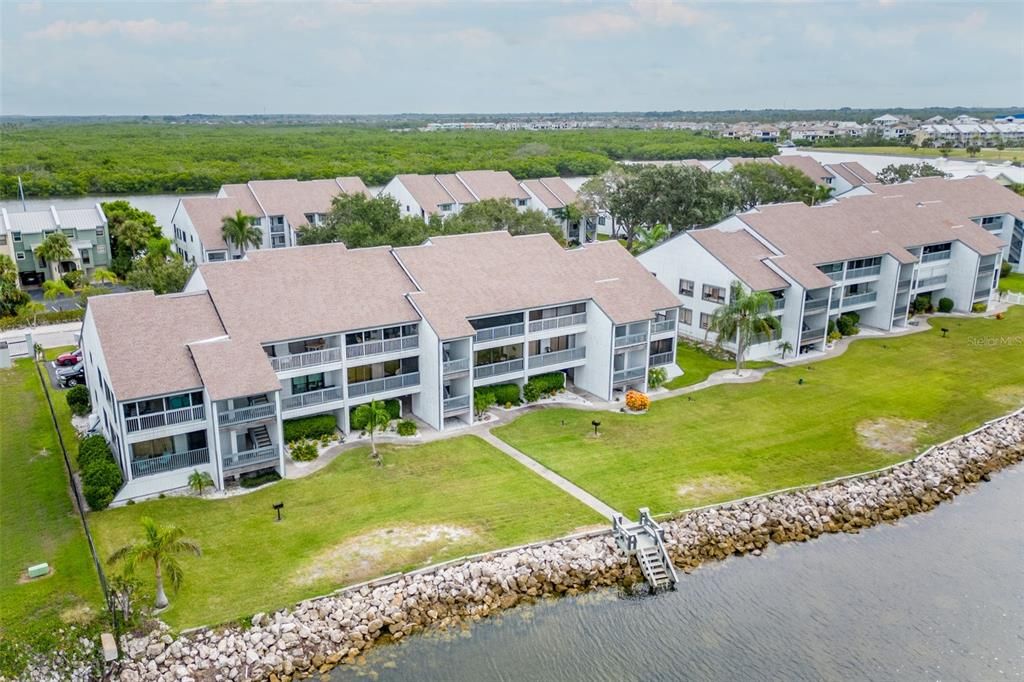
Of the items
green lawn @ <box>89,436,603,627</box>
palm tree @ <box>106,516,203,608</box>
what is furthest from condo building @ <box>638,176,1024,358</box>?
palm tree @ <box>106,516,203,608</box>

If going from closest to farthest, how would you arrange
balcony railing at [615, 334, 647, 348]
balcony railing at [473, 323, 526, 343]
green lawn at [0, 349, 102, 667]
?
green lawn at [0, 349, 102, 667]
balcony railing at [473, 323, 526, 343]
balcony railing at [615, 334, 647, 348]

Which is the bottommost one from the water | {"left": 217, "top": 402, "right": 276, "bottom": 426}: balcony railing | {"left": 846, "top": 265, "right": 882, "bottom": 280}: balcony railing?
the water

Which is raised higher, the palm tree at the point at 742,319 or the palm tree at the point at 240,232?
the palm tree at the point at 240,232

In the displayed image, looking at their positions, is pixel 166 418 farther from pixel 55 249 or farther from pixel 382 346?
pixel 55 249

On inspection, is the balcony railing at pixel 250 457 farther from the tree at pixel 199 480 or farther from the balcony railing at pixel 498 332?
the balcony railing at pixel 498 332

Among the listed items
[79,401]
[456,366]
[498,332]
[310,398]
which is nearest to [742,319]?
[498,332]

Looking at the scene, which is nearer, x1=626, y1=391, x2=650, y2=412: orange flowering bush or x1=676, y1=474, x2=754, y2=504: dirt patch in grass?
x1=676, y1=474, x2=754, y2=504: dirt patch in grass

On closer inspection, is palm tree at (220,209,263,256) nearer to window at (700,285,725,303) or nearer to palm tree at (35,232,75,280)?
palm tree at (35,232,75,280)

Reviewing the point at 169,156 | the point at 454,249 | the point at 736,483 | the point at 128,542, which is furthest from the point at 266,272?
the point at 169,156

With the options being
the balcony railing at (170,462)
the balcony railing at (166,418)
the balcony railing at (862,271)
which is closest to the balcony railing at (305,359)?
the balcony railing at (166,418)
